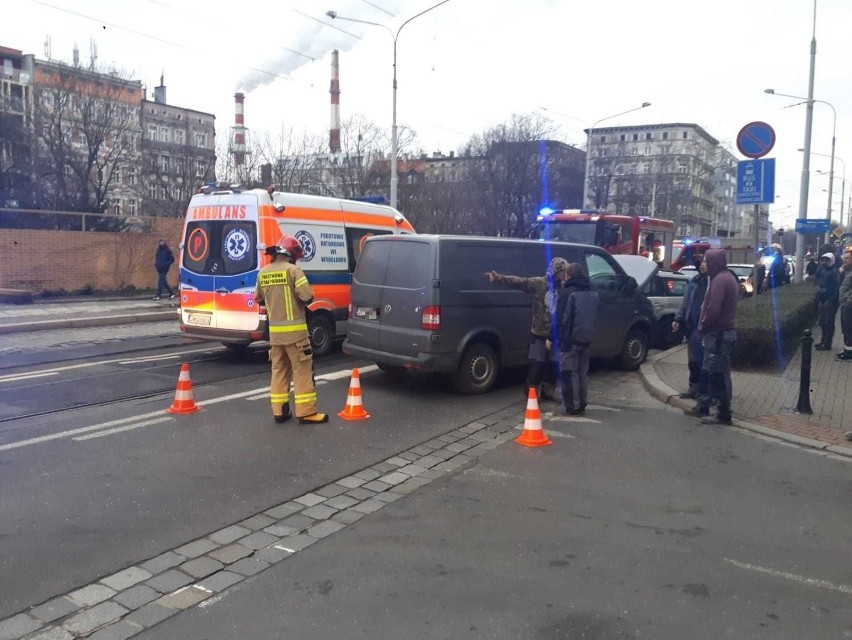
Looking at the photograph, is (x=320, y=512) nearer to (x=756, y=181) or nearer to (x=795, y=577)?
(x=795, y=577)

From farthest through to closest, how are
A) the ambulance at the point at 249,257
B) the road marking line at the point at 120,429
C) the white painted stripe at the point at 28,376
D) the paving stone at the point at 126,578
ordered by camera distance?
the ambulance at the point at 249,257 → the white painted stripe at the point at 28,376 → the road marking line at the point at 120,429 → the paving stone at the point at 126,578

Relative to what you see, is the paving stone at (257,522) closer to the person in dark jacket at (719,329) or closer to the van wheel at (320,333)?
the person in dark jacket at (719,329)

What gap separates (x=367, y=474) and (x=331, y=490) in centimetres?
47

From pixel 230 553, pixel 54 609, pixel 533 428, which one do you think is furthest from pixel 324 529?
pixel 533 428

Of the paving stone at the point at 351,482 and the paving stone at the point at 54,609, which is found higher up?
the paving stone at the point at 54,609

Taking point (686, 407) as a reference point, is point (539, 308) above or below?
above

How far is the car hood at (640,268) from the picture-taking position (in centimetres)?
1353

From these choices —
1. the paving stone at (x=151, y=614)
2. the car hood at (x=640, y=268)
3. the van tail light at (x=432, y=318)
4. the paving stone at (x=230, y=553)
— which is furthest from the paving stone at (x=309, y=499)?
the car hood at (x=640, y=268)

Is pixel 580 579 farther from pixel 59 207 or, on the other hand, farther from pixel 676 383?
pixel 59 207

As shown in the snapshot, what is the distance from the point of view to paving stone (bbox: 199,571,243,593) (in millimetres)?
3906

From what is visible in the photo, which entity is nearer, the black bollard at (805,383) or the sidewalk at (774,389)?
the sidewalk at (774,389)

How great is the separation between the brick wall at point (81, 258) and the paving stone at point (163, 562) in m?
18.5

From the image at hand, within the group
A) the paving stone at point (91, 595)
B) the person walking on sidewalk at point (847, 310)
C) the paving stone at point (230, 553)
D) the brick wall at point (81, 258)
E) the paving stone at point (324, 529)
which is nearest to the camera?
the paving stone at point (91, 595)

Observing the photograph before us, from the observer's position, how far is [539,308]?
8.38m
